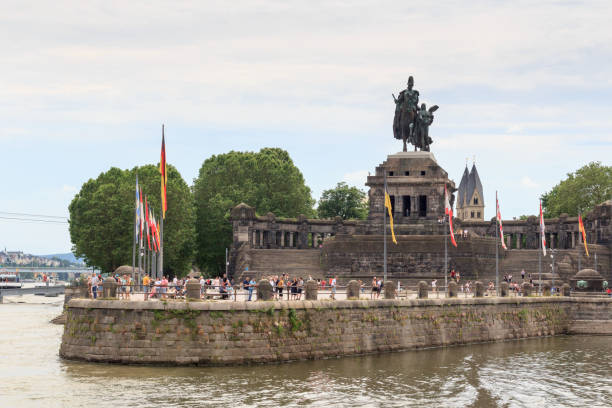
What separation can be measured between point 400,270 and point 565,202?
1831 inches

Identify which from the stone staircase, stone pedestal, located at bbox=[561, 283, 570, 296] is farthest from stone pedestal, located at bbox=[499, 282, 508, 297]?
the stone staircase

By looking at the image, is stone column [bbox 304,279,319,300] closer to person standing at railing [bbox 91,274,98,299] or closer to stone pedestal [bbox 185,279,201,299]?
stone pedestal [bbox 185,279,201,299]

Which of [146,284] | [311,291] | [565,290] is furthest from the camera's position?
[565,290]

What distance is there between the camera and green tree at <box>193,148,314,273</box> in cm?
9231

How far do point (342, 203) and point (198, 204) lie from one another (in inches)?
904

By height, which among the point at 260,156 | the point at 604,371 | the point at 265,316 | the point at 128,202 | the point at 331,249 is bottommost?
the point at 604,371

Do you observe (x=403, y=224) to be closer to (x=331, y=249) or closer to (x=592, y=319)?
(x=331, y=249)

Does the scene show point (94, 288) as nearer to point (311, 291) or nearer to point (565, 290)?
point (311, 291)

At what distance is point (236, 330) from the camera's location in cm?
3688

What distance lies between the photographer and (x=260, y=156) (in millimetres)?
100812

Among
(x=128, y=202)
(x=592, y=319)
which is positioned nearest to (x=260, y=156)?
(x=128, y=202)

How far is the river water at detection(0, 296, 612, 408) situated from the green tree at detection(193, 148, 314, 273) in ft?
159

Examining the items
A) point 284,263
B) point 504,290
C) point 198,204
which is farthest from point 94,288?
point 198,204

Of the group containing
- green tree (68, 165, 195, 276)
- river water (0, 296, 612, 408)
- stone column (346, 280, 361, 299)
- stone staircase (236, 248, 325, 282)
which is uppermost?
green tree (68, 165, 195, 276)
